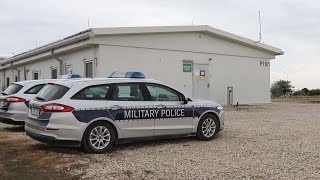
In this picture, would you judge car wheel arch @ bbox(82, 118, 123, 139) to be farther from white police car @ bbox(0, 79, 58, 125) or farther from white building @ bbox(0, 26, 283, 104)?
white building @ bbox(0, 26, 283, 104)

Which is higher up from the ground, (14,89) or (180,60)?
(180,60)

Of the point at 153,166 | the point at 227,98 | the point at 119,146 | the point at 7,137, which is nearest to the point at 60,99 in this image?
the point at 119,146

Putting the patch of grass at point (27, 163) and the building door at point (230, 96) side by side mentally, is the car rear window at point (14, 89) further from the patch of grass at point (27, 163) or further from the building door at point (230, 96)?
the building door at point (230, 96)

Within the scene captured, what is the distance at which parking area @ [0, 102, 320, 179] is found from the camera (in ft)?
22.7

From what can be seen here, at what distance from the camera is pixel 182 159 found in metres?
8.08

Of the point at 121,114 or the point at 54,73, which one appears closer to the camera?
the point at 121,114

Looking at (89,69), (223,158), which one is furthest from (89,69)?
(223,158)

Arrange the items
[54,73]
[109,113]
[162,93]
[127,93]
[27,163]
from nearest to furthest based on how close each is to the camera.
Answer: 1. [27,163]
2. [109,113]
3. [127,93]
4. [162,93]
5. [54,73]

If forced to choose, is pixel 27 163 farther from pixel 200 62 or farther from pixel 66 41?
pixel 200 62

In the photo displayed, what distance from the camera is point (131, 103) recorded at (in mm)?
9297

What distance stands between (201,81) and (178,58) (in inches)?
74.3

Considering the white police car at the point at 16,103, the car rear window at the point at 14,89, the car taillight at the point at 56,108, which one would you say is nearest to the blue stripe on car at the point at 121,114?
the car taillight at the point at 56,108

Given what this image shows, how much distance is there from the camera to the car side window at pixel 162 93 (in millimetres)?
9766

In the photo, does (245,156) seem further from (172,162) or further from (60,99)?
(60,99)
